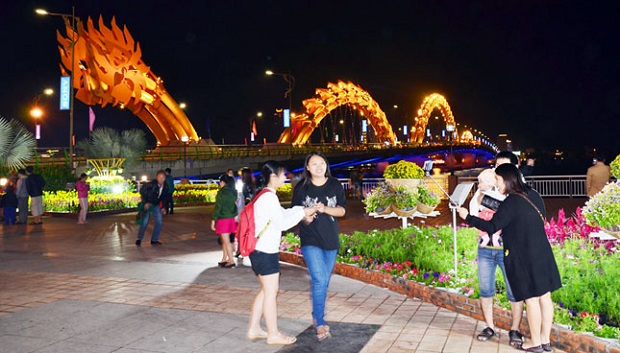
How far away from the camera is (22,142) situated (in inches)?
858

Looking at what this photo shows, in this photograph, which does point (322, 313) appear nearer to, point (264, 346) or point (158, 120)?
point (264, 346)

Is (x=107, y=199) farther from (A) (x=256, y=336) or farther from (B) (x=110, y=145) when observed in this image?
(A) (x=256, y=336)

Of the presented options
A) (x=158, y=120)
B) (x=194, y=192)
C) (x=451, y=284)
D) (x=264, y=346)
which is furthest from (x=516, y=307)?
(x=158, y=120)

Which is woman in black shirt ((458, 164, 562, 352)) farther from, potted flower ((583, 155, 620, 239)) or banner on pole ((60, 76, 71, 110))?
banner on pole ((60, 76, 71, 110))

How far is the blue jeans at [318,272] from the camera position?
5.33m

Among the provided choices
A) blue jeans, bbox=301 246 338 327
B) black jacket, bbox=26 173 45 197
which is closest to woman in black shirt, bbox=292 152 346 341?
blue jeans, bbox=301 246 338 327

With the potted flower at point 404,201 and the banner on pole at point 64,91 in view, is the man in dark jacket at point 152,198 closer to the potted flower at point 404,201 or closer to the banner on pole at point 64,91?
the potted flower at point 404,201

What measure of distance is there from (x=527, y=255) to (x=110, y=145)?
3053 cm

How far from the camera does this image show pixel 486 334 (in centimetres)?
525

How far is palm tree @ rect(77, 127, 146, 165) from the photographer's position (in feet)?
105

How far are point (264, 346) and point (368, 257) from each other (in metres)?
3.59

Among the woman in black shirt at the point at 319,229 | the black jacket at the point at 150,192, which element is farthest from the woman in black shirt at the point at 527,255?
the black jacket at the point at 150,192

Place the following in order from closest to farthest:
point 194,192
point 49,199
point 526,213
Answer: point 526,213, point 49,199, point 194,192

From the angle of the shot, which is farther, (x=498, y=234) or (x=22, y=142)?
(x=22, y=142)
